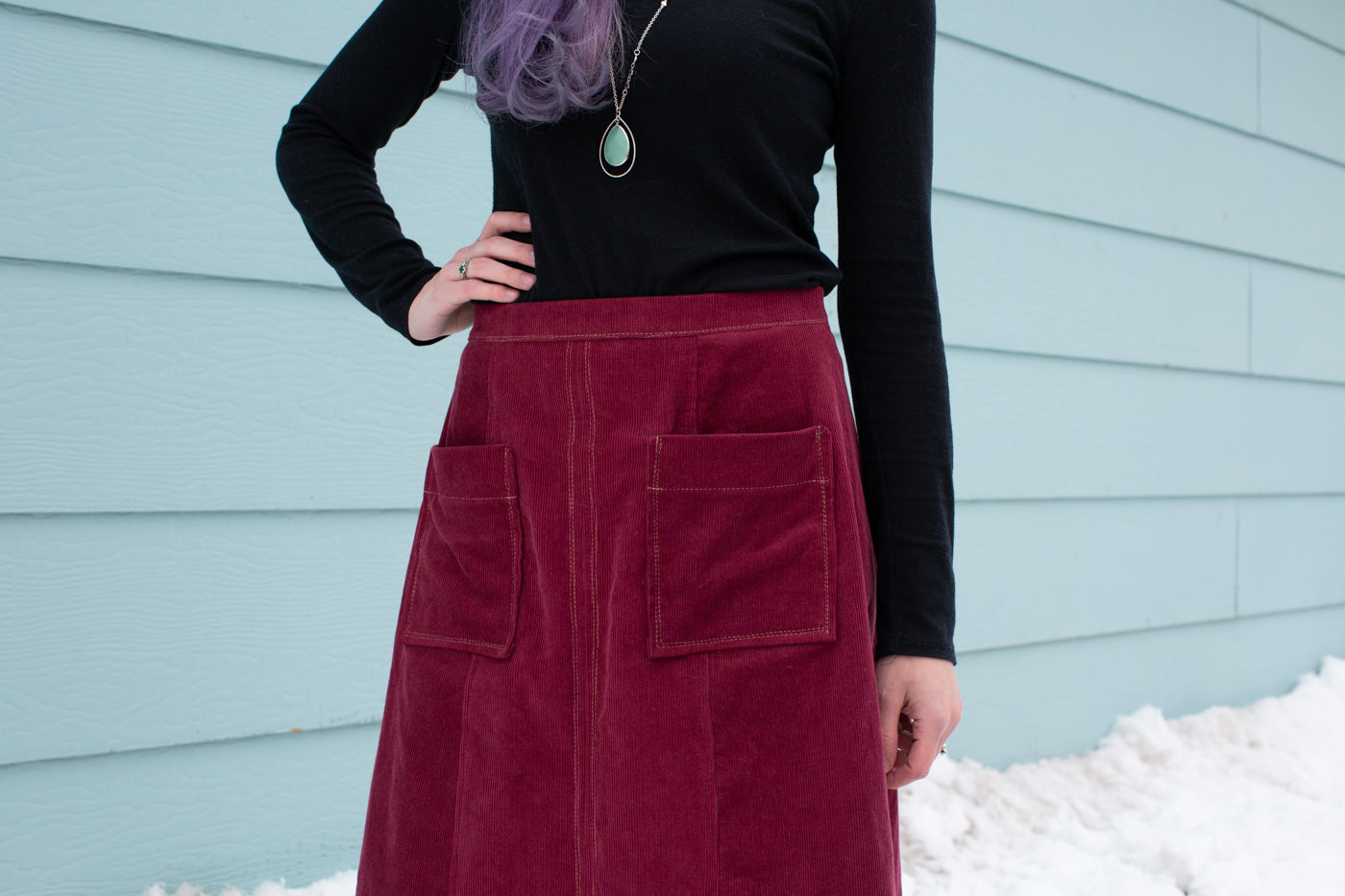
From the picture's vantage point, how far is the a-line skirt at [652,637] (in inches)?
25.9

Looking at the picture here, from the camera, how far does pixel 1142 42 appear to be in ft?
7.20

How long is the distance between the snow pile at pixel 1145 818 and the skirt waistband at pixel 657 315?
1.03 meters

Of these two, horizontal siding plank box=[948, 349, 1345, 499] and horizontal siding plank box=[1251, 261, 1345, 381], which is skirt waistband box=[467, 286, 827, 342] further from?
horizontal siding plank box=[1251, 261, 1345, 381]

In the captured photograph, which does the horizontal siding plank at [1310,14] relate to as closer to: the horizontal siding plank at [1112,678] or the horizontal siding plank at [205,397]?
the horizontal siding plank at [1112,678]

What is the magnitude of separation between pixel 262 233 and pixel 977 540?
56.6 inches

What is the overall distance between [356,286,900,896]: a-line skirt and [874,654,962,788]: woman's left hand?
0.07m

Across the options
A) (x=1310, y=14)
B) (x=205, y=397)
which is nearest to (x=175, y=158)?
(x=205, y=397)

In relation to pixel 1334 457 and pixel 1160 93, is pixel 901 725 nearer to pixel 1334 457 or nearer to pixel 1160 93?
pixel 1160 93

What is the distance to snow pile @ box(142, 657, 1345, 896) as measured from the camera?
1.59m

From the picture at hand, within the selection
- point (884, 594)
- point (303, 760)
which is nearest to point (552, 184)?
point (884, 594)

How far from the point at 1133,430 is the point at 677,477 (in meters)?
1.88

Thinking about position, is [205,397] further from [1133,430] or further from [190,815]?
[1133,430]

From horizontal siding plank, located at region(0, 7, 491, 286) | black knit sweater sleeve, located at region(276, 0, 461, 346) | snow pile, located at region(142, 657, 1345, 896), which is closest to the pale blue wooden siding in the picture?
horizontal siding plank, located at region(0, 7, 491, 286)

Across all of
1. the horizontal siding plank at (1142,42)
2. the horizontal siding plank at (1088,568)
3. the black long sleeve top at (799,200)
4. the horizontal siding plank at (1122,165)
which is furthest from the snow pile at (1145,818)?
the horizontal siding plank at (1142,42)
